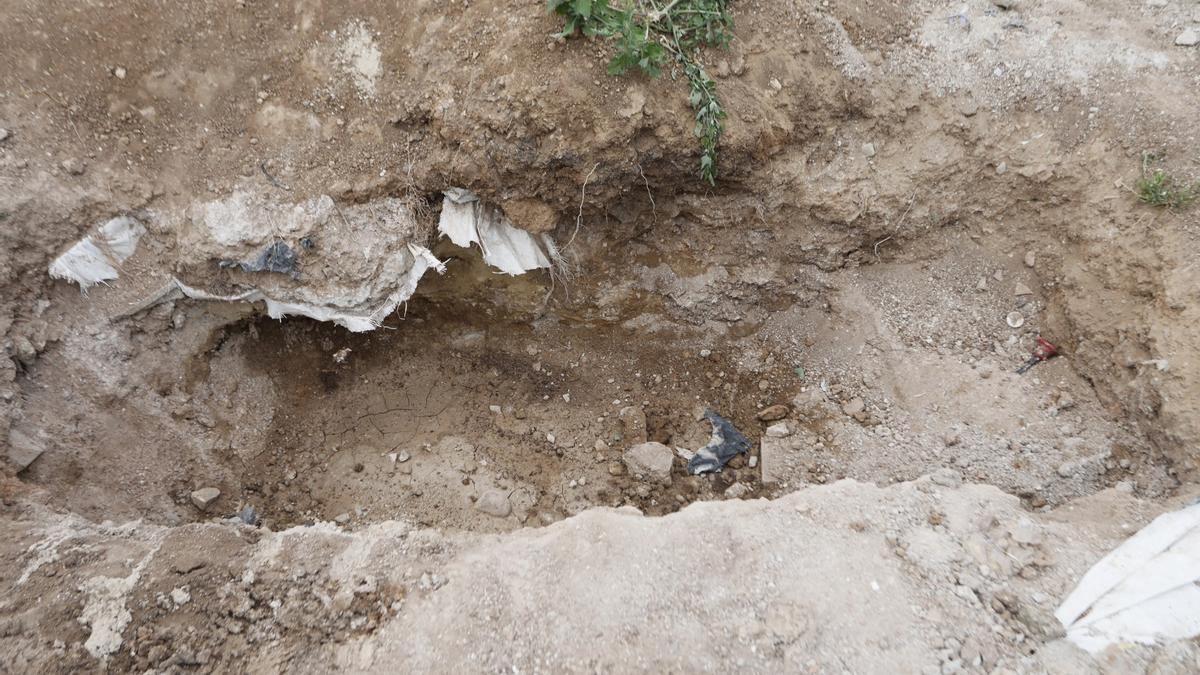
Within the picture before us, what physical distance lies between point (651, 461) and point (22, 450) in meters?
3.47

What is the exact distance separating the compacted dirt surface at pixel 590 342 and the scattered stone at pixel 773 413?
47mm

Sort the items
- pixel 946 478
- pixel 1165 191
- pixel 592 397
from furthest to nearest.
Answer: pixel 592 397, pixel 1165 191, pixel 946 478

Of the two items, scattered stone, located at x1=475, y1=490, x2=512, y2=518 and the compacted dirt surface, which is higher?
the compacted dirt surface

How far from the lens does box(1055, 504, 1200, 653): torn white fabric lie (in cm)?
219

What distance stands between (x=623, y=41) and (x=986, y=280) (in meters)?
2.64

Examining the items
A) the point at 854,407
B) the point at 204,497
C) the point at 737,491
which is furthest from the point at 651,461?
the point at 204,497

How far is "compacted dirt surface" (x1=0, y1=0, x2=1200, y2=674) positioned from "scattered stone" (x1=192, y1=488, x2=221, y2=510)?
2cm

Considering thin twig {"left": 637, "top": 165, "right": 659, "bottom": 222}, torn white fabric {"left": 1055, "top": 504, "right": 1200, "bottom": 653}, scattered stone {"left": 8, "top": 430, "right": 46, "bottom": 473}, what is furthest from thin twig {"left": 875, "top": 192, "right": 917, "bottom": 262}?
scattered stone {"left": 8, "top": 430, "right": 46, "bottom": 473}

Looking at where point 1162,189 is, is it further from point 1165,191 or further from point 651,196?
point 651,196

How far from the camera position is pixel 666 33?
3.25 metres

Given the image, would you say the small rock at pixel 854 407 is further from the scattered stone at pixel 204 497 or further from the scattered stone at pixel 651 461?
the scattered stone at pixel 204 497

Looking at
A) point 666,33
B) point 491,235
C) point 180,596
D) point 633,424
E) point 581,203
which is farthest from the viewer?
point 633,424

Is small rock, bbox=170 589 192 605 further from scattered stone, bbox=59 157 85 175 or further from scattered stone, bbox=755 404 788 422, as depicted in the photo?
scattered stone, bbox=755 404 788 422

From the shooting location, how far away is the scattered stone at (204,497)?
3.70 m
